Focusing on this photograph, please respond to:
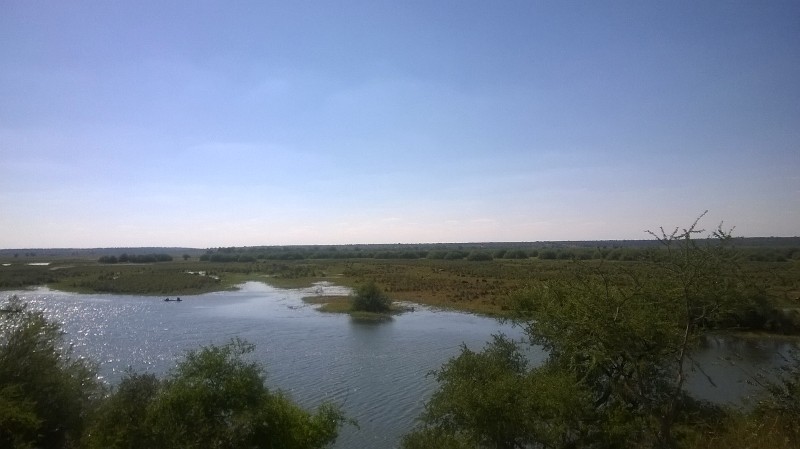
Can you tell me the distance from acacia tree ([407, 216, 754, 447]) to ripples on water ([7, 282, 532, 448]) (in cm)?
578

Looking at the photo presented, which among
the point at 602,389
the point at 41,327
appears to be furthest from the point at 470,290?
the point at 41,327

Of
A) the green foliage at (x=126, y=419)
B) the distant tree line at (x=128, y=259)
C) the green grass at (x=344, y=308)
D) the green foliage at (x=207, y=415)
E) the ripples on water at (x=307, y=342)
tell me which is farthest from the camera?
the distant tree line at (x=128, y=259)

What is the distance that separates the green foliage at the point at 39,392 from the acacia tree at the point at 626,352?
8999mm

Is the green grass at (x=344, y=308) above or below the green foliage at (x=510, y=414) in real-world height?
below

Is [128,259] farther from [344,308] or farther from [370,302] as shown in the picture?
[370,302]

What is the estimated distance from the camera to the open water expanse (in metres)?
21.5

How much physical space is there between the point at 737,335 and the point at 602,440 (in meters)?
28.4

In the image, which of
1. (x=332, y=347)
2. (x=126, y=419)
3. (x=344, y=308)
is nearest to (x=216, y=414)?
(x=126, y=419)

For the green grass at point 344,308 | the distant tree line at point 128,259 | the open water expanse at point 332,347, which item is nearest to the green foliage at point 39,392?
the open water expanse at point 332,347

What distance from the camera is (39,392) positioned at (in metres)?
13.2

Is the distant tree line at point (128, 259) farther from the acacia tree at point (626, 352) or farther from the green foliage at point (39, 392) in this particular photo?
the acacia tree at point (626, 352)

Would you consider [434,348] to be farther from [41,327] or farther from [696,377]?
[41,327]

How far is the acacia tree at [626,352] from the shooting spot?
442 inches

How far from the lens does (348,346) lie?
31422mm
